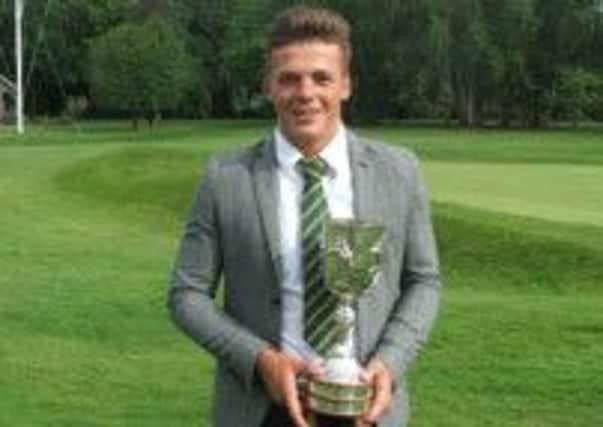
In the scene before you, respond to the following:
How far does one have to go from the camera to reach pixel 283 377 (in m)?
3.22

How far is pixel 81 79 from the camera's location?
250 ft

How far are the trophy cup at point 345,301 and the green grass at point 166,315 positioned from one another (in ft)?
13.6

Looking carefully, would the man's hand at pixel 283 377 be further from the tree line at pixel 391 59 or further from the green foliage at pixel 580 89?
the green foliage at pixel 580 89

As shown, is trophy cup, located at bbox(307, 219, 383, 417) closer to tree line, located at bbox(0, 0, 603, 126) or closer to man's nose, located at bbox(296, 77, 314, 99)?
man's nose, located at bbox(296, 77, 314, 99)

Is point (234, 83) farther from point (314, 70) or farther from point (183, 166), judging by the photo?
point (314, 70)

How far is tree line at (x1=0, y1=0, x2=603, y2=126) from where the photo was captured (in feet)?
185

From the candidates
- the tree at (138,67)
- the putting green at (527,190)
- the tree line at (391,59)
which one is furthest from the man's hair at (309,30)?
the tree at (138,67)

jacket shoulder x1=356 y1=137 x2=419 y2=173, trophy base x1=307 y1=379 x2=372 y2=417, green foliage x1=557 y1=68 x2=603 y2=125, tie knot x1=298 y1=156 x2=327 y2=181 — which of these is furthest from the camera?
green foliage x1=557 y1=68 x2=603 y2=125

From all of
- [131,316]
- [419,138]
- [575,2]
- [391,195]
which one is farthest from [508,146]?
[391,195]

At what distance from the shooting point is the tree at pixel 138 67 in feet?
203

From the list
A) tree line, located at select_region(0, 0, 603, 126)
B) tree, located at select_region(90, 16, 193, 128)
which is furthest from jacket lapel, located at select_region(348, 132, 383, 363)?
tree, located at select_region(90, 16, 193, 128)

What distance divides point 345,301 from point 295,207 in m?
0.30

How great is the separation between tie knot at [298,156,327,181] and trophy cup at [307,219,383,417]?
0.20 m

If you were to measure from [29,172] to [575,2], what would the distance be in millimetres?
38285
